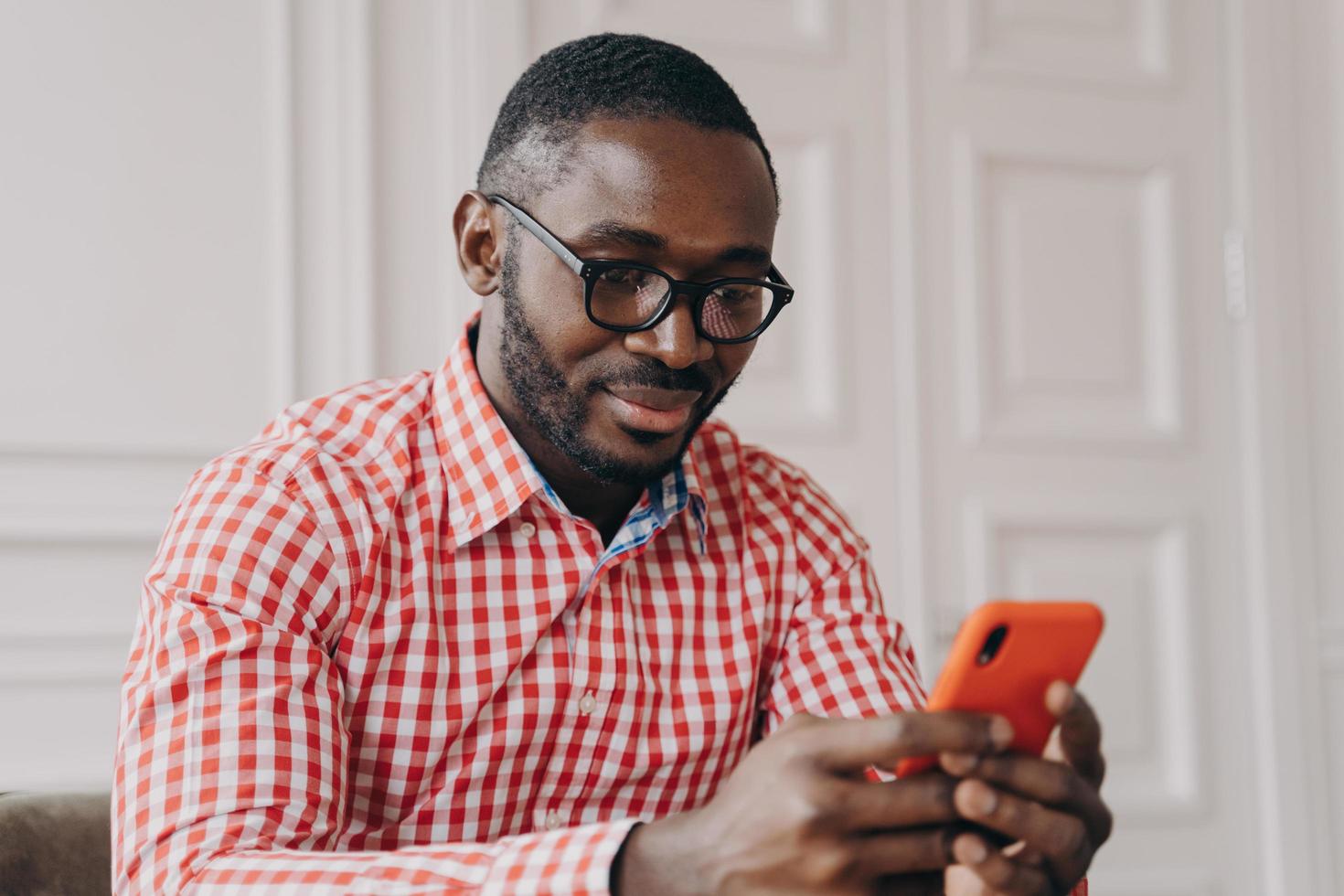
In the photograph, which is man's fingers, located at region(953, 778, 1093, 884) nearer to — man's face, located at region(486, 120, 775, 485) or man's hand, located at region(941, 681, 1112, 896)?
man's hand, located at region(941, 681, 1112, 896)

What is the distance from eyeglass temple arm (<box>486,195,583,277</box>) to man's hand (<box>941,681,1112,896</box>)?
577 millimetres

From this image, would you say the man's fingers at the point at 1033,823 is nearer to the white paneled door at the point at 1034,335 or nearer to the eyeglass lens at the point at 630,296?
the eyeglass lens at the point at 630,296

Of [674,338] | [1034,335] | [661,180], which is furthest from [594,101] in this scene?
[1034,335]

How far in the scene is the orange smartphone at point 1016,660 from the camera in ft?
2.45

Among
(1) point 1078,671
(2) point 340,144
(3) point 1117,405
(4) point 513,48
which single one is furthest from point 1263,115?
(1) point 1078,671

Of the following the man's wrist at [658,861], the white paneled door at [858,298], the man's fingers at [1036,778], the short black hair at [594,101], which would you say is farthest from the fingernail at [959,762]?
the white paneled door at [858,298]

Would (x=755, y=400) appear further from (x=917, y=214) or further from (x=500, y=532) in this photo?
(x=500, y=532)

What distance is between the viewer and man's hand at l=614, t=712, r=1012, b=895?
724 mm

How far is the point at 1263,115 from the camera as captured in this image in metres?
2.63

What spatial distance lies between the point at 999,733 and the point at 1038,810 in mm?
64

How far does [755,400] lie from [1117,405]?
0.75m

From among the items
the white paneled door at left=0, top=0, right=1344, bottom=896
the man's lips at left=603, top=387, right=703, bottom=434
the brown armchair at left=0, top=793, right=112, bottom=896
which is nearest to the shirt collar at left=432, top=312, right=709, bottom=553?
the man's lips at left=603, top=387, right=703, bottom=434

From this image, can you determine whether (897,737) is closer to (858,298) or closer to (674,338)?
(674,338)

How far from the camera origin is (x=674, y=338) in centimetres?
115
